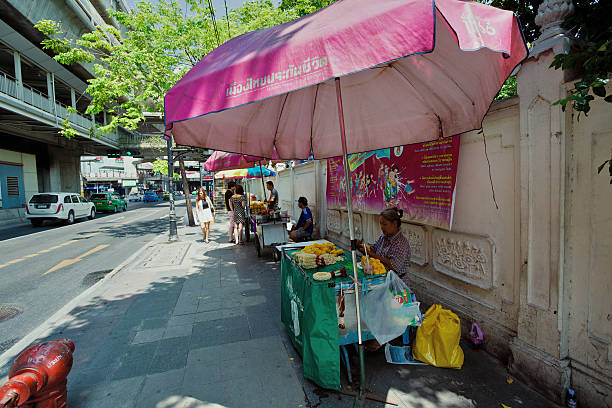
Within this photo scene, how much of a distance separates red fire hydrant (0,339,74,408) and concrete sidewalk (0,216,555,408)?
18.0 inches

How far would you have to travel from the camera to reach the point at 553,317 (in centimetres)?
274

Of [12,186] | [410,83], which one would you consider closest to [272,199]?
[410,83]

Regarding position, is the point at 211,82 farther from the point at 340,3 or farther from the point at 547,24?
the point at 547,24

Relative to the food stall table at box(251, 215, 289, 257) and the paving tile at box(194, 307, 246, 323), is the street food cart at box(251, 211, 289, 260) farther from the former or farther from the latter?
the paving tile at box(194, 307, 246, 323)

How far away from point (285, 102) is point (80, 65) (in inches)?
1016

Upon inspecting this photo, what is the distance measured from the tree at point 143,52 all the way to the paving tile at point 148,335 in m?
9.50

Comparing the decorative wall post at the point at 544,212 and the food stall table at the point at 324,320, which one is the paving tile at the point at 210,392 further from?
the decorative wall post at the point at 544,212

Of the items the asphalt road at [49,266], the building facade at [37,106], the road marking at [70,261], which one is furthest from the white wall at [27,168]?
the road marking at [70,261]

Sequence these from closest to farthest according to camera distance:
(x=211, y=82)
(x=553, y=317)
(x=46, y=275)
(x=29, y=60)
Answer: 1. (x=211, y=82)
2. (x=553, y=317)
3. (x=46, y=275)
4. (x=29, y=60)

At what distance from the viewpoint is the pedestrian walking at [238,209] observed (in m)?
10.1

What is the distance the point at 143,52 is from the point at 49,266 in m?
8.27

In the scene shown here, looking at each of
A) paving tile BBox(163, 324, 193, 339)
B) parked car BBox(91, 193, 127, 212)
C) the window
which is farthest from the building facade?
paving tile BBox(163, 324, 193, 339)

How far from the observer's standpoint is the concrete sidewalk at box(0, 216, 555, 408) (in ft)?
9.43

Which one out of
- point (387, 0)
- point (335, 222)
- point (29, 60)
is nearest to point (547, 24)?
point (387, 0)
